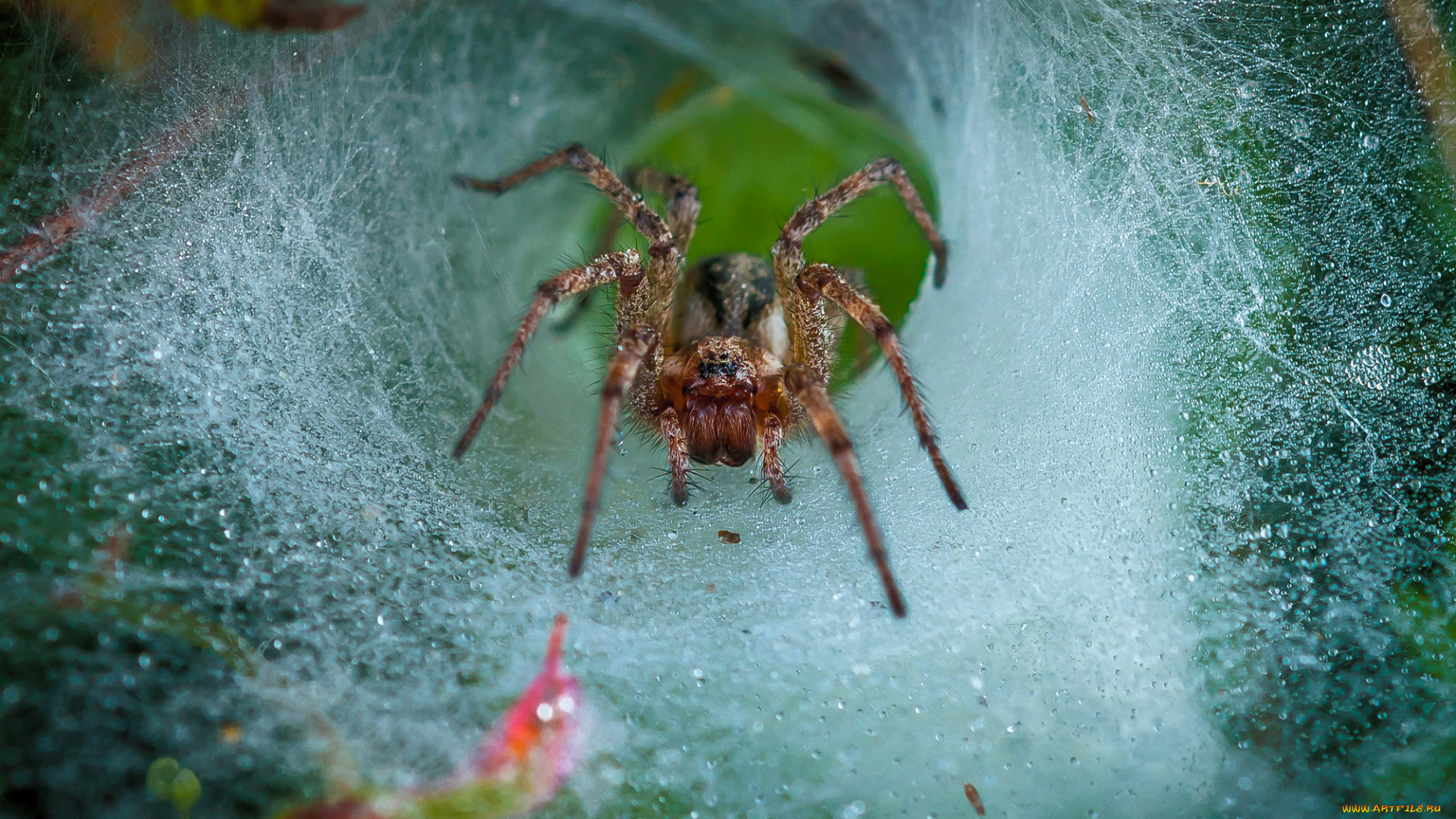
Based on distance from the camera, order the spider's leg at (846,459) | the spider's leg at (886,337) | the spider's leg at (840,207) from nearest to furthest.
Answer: the spider's leg at (846,459), the spider's leg at (886,337), the spider's leg at (840,207)

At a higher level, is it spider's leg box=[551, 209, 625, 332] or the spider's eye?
spider's leg box=[551, 209, 625, 332]

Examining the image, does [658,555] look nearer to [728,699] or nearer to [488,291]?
[728,699]

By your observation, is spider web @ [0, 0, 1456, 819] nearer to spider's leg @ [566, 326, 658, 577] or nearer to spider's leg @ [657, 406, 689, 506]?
spider's leg @ [657, 406, 689, 506]

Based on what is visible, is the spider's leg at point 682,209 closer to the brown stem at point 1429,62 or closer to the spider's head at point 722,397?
the spider's head at point 722,397

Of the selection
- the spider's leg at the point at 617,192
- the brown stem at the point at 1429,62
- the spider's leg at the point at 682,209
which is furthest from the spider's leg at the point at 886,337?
the brown stem at the point at 1429,62

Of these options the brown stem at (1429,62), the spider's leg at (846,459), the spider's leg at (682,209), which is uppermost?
the spider's leg at (682,209)

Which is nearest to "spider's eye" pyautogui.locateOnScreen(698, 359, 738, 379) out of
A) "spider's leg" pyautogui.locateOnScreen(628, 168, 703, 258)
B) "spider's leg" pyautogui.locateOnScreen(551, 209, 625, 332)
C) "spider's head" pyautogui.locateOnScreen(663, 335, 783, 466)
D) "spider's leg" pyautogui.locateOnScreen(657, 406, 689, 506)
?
"spider's head" pyautogui.locateOnScreen(663, 335, 783, 466)

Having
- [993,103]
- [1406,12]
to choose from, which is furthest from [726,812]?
[1406,12]

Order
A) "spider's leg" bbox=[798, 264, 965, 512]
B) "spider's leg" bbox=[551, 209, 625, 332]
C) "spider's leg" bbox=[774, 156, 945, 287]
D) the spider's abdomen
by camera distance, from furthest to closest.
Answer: "spider's leg" bbox=[551, 209, 625, 332] < the spider's abdomen < "spider's leg" bbox=[774, 156, 945, 287] < "spider's leg" bbox=[798, 264, 965, 512]

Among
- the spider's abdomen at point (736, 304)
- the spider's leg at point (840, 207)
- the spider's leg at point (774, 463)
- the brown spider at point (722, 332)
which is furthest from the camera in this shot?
the spider's abdomen at point (736, 304)
